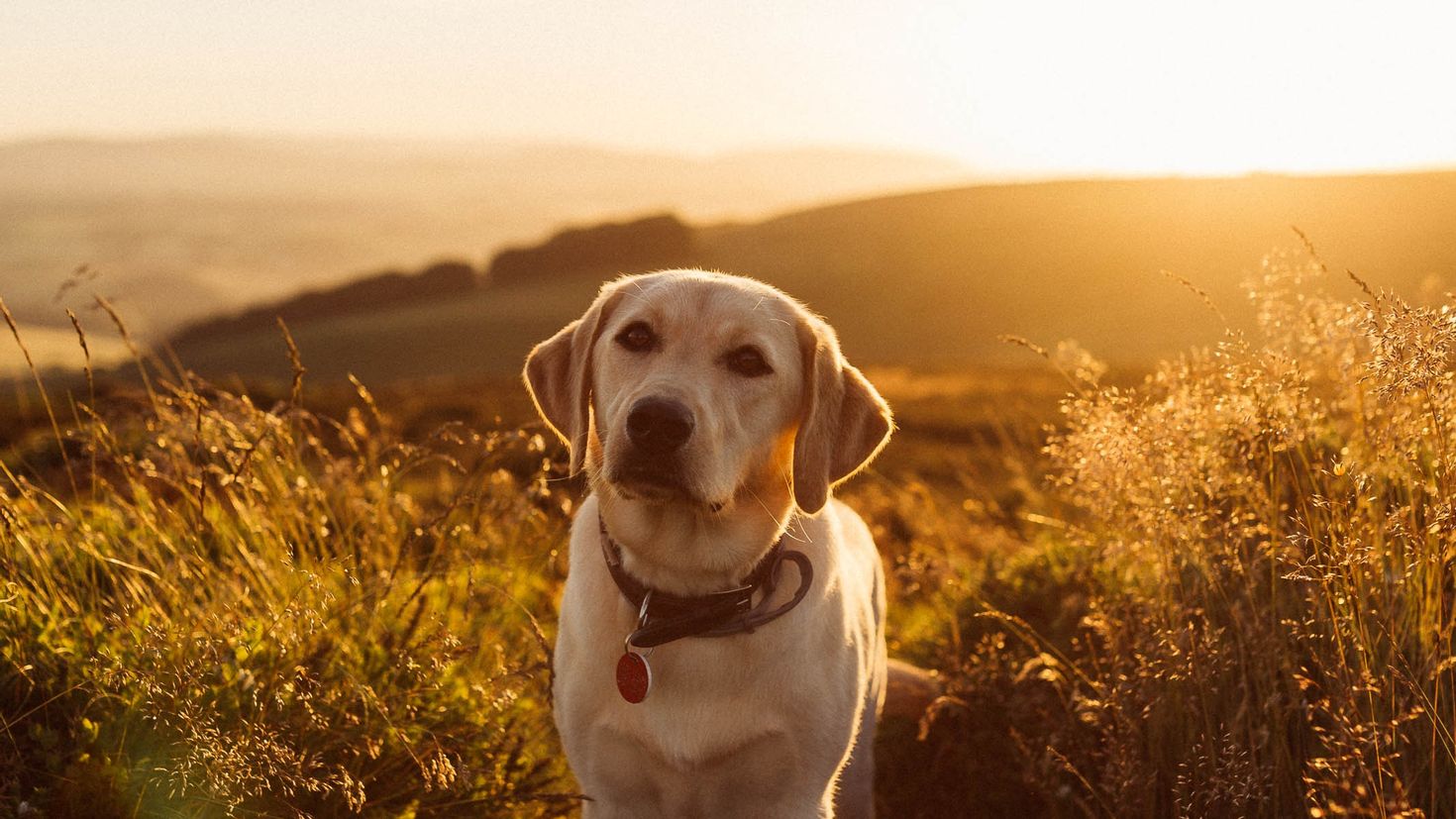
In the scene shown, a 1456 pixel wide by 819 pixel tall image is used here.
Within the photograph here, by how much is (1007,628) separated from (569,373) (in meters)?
2.50

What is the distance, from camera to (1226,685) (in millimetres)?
3861

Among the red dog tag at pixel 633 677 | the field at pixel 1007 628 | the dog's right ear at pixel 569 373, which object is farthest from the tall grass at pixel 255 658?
the dog's right ear at pixel 569 373

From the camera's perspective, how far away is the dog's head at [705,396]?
10.3 feet

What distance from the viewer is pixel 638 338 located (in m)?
3.53

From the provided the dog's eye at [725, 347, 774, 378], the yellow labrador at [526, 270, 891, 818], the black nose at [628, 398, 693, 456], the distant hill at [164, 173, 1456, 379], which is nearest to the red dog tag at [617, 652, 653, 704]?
the yellow labrador at [526, 270, 891, 818]

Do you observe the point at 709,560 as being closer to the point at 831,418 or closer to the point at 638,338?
the point at 831,418

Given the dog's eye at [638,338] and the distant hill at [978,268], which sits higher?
the dog's eye at [638,338]

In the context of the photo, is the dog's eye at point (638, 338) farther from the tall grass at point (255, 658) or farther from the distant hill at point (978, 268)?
the distant hill at point (978, 268)

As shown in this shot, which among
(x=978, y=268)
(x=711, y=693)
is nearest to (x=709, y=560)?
(x=711, y=693)

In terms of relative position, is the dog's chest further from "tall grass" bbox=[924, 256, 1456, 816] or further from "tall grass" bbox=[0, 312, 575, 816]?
"tall grass" bbox=[924, 256, 1456, 816]

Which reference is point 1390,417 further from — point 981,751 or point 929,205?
point 929,205

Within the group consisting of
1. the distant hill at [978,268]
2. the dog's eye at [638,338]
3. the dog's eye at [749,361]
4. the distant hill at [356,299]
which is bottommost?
the distant hill at [356,299]

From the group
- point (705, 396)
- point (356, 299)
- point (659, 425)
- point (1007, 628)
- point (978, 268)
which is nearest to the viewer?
point (659, 425)

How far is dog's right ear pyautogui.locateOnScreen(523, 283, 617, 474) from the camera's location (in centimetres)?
368
